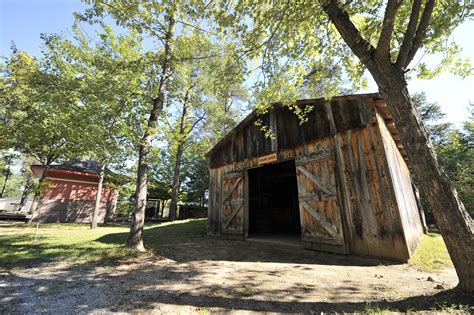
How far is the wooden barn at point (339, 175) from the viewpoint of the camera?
541cm

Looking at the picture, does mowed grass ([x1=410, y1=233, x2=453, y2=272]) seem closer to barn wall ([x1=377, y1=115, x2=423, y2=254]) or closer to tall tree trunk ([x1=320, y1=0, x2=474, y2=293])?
barn wall ([x1=377, y1=115, x2=423, y2=254])

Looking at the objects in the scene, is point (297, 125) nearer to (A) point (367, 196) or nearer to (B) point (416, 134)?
(A) point (367, 196)

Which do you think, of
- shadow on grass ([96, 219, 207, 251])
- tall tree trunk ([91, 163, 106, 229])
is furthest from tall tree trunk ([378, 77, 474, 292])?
tall tree trunk ([91, 163, 106, 229])

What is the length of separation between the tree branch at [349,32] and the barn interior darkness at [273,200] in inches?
338

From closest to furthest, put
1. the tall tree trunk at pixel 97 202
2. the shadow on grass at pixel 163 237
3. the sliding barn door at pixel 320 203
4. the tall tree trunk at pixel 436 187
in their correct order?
1. the tall tree trunk at pixel 436 187
2. the sliding barn door at pixel 320 203
3. the shadow on grass at pixel 163 237
4. the tall tree trunk at pixel 97 202

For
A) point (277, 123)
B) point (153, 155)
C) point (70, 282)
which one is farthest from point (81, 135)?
point (277, 123)

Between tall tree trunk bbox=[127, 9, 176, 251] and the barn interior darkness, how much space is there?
6317mm

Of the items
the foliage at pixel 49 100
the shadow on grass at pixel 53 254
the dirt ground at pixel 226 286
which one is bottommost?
the dirt ground at pixel 226 286

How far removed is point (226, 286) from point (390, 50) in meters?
5.15

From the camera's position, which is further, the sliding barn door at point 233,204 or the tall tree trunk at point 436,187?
the sliding barn door at point 233,204

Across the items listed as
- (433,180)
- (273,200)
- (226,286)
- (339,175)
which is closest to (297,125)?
(339,175)

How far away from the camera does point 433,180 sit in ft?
9.36

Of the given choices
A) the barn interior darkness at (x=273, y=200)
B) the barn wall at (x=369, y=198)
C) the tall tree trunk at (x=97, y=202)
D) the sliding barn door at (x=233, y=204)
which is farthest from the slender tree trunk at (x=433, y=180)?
the tall tree trunk at (x=97, y=202)

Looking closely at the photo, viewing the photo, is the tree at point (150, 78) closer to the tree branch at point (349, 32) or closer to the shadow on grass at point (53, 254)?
the shadow on grass at point (53, 254)
